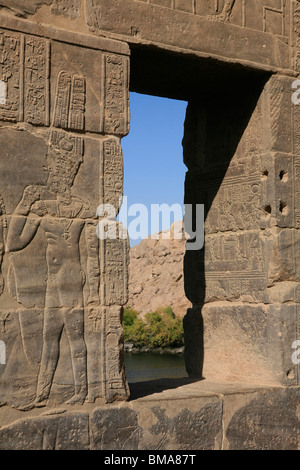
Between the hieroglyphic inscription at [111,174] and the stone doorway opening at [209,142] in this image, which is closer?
the hieroglyphic inscription at [111,174]

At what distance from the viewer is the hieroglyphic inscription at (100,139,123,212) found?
4297 mm

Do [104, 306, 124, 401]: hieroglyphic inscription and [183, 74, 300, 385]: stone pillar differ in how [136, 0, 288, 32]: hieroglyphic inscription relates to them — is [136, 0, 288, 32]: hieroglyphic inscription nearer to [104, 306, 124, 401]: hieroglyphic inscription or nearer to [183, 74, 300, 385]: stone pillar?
[183, 74, 300, 385]: stone pillar

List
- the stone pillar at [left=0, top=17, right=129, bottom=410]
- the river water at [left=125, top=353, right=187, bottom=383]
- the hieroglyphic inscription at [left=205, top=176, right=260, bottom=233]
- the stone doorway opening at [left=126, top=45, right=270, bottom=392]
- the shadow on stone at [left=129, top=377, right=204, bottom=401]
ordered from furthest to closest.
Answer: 1. the river water at [left=125, top=353, right=187, bottom=383]
2. the hieroglyphic inscription at [left=205, top=176, right=260, bottom=233]
3. the stone doorway opening at [left=126, top=45, right=270, bottom=392]
4. the shadow on stone at [left=129, top=377, right=204, bottom=401]
5. the stone pillar at [left=0, top=17, right=129, bottom=410]

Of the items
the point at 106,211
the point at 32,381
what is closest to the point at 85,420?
the point at 32,381

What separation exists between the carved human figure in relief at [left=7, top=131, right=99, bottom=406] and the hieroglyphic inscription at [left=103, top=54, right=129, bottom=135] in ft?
0.95

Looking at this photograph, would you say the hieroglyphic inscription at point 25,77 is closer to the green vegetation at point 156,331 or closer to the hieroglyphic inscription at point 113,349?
the hieroglyphic inscription at point 113,349

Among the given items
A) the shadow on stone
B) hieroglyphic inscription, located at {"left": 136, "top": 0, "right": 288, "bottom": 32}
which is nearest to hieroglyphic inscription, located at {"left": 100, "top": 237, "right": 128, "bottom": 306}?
the shadow on stone

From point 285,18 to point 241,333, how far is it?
2.54m

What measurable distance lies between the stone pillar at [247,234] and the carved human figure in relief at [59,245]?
5.14 ft

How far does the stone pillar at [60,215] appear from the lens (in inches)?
156

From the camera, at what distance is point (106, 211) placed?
4293 millimetres

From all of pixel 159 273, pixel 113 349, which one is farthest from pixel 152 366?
pixel 113 349

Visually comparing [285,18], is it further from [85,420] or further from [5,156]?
[85,420]

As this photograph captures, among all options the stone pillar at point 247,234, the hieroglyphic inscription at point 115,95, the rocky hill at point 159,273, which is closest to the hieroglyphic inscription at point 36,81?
the hieroglyphic inscription at point 115,95
